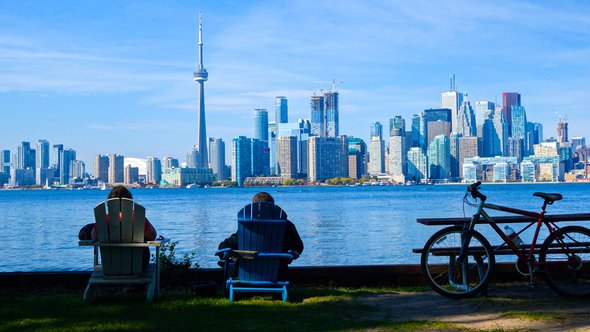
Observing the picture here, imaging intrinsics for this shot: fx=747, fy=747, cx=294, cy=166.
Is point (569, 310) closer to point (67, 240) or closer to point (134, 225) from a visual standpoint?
point (134, 225)

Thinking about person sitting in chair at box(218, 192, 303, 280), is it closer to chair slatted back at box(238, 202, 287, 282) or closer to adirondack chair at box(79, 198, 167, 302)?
chair slatted back at box(238, 202, 287, 282)

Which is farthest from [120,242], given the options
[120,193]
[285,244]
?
[285,244]

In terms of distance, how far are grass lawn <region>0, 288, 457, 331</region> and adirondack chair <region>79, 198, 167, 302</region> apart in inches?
9.6

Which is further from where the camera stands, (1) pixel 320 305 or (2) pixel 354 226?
(2) pixel 354 226

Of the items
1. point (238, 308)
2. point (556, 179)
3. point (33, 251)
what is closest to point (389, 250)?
point (33, 251)

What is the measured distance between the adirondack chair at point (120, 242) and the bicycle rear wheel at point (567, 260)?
3.73 meters

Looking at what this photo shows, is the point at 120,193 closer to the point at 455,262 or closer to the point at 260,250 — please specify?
the point at 260,250

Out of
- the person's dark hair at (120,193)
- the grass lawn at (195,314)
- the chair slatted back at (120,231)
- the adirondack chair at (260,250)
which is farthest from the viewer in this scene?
the person's dark hair at (120,193)

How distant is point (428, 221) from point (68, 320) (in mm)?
3536

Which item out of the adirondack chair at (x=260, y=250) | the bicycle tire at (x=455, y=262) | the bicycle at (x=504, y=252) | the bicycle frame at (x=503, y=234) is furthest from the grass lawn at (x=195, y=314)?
the bicycle frame at (x=503, y=234)

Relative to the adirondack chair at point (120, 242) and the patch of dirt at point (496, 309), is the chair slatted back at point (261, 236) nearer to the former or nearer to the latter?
Result: the adirondack chair at point (120, 242)

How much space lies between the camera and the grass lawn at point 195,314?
5.94m

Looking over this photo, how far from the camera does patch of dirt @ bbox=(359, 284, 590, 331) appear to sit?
6000 millimetres

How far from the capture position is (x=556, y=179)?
198500 mm
